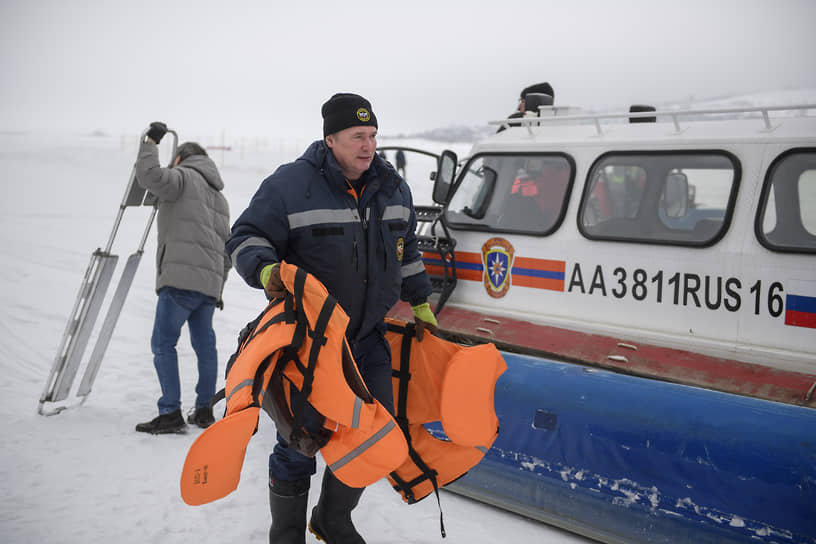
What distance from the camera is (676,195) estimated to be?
3785 mm

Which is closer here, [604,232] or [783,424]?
[783,424]

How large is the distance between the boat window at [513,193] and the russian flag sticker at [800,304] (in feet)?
4.18

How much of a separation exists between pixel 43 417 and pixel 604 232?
3846 mm

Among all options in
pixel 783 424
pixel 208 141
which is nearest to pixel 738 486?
pixel 783 424

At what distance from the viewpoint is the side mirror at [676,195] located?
365 centimetres

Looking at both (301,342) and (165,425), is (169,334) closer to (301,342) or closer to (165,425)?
(165,425)

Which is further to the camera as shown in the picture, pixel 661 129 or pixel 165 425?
pixel 165 425

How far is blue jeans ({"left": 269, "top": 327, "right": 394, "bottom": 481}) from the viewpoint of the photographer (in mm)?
2588

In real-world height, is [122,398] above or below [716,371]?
below

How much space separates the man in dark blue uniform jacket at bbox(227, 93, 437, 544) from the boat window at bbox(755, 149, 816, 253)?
185 centimetres

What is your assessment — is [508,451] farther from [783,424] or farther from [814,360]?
[814,360]

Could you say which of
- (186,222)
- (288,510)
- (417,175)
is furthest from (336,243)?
(417,175)

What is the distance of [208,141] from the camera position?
42.8 metres

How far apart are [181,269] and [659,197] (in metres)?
2.99
